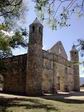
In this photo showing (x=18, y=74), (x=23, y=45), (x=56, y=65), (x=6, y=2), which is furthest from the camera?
(x=56, y=65)

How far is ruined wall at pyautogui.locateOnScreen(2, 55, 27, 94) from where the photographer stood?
26.4 metres

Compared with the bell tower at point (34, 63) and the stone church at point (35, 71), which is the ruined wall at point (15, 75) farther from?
the bell tower at point (34, 63)

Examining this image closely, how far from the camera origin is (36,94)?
2373cm

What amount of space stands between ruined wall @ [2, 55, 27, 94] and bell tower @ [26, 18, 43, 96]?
167cm

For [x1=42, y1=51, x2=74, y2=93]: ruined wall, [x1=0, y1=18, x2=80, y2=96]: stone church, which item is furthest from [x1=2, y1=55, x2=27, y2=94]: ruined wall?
[x1=42, y1=51, x2=74, y2=93]: ruined wall

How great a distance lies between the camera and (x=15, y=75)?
27797 millimetres

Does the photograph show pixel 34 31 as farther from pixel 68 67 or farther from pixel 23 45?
pixel 68 67

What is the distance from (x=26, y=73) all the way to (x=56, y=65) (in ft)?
22.5

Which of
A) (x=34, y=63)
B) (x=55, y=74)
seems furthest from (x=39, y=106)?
(x=55, y=74)

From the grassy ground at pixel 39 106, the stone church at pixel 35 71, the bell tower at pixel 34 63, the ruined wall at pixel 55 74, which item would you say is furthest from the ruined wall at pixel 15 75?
the grassy ground at pixel 39 106

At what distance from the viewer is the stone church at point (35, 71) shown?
2434 cm

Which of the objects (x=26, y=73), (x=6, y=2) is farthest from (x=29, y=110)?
(x=26, y=73)

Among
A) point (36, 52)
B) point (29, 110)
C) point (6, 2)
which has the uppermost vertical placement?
point (6, 2)

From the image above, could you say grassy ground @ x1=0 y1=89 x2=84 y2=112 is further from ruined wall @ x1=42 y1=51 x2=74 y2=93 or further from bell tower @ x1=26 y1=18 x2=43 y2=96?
ruined wall @ x1=42 y1=51 x2=74 y2=93
